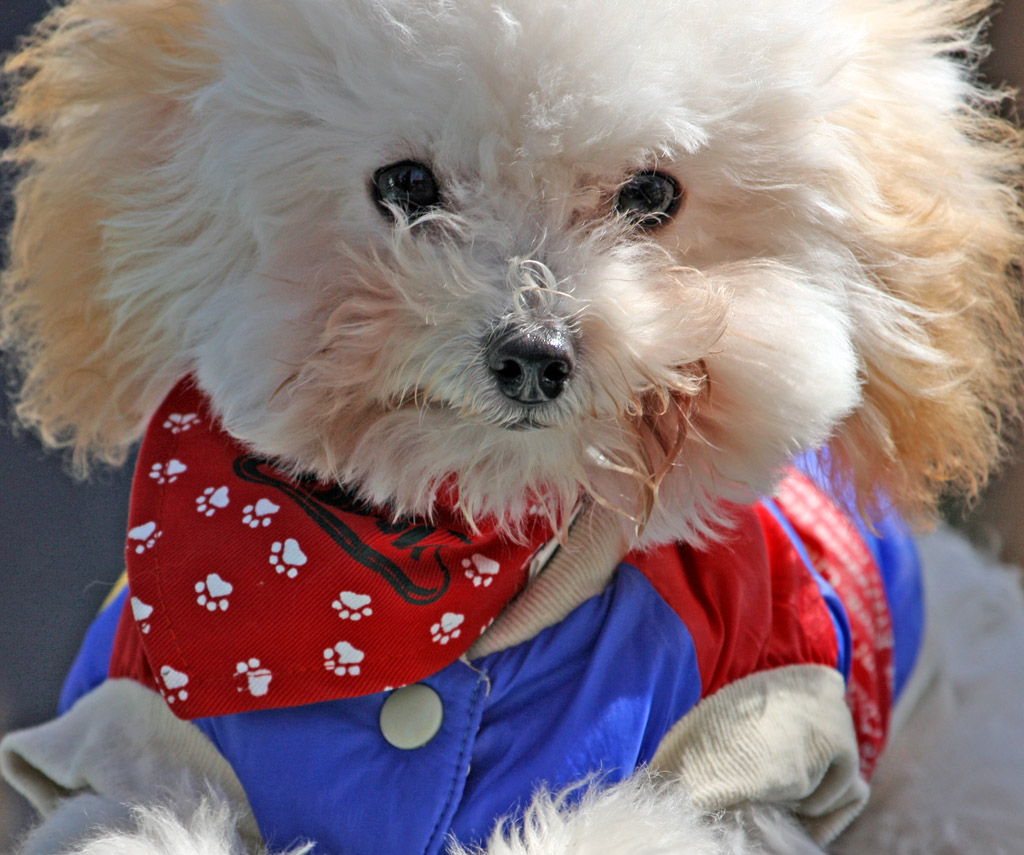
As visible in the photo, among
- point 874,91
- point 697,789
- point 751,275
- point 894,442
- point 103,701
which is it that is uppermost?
point 874,91

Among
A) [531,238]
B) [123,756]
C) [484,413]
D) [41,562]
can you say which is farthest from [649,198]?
[41,562]

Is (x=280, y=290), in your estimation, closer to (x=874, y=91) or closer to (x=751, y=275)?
(x=751, y=275)

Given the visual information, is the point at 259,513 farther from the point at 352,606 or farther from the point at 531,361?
the point at 531,361

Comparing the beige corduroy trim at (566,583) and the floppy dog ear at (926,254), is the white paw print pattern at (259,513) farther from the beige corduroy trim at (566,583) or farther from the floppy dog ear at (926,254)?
the floppy dog ear at (926,254)

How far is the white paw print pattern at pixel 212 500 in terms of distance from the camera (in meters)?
0.86

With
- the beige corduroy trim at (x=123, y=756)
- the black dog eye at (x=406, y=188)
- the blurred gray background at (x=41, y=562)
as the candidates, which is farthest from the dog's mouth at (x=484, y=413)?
the blurred gray background at (x=41, y=562)

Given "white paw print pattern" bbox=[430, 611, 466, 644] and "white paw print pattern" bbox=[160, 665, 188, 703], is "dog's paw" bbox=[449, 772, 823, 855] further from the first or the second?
"white paw print pattern" bbox=[160, 665, 188, 703]

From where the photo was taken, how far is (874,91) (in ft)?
2.65

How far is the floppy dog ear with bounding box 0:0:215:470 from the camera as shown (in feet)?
2.69

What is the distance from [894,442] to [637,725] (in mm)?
305

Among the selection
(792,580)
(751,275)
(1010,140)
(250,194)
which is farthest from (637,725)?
(1010,140)

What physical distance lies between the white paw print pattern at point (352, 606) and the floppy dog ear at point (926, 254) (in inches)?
15.9

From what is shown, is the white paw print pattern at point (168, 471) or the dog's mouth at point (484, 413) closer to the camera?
the dog's mouth at point (484, 413)

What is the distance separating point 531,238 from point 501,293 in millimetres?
59
